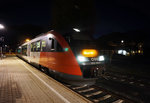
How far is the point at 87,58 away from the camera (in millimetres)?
7543

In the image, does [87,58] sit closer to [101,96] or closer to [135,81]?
[101,96]

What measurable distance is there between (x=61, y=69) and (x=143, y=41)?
43025mm

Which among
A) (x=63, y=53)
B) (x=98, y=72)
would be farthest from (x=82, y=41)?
(x=98, y=72)

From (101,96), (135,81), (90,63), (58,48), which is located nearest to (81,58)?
(90,63)

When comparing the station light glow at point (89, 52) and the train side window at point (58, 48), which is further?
the train side window at point (58, 48)

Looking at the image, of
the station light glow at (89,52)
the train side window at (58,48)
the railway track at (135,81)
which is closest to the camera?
the station light glow at (89,52)

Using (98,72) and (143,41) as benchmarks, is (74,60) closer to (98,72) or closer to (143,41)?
(98,72)

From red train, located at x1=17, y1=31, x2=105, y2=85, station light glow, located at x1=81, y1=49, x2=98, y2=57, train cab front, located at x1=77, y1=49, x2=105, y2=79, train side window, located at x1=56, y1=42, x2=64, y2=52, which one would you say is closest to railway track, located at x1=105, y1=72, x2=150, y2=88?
red train, located at x1=17, y1=31, x2=105, y2=85

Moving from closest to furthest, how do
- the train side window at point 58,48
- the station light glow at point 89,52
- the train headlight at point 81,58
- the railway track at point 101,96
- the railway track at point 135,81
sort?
the railway track at point 101,96, the train headlight at point 81,58, the station light glow at point 89,52, the train side window at point 58,48, the railway track at point 135,81

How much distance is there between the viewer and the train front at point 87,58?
7375 mm

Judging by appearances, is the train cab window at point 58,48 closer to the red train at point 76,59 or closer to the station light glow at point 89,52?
the red train at point 76,59

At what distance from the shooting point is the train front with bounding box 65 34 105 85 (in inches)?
290

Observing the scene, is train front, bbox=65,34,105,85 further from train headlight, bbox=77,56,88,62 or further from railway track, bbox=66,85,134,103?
railway track, bbox=66,85,134,103

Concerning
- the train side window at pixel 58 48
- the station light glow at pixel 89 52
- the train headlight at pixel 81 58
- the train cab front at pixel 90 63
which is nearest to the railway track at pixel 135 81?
the train cab front at pixel 90 63
